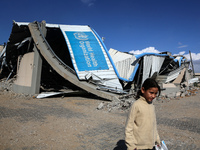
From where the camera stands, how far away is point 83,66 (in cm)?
1114

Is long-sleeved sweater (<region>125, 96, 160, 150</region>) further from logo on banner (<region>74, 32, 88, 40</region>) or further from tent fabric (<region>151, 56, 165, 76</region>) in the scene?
tent fabric (<region>151, 56, 165, 76</region>)

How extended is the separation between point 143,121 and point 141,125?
58 mm

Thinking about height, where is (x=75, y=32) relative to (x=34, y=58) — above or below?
above

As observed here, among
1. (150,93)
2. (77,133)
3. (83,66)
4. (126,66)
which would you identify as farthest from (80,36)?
(150,93)

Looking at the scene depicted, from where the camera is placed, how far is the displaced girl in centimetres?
200

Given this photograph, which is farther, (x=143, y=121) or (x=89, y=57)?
(x=89, y=57)

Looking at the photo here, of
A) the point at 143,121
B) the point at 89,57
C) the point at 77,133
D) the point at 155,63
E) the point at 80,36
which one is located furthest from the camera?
the point at 155,63

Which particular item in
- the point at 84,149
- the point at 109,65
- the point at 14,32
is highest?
the point at 14,32

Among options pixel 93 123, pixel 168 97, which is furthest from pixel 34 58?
pixel 168 97

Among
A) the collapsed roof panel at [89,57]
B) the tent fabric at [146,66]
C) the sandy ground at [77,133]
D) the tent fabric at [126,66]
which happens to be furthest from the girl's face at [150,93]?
the tent fabric at [146,66]

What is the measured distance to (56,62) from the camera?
1096cm

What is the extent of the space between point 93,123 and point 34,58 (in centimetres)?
813

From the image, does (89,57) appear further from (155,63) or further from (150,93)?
Result: (150,93)

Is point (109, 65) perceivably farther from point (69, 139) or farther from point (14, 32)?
point (14, 32)
